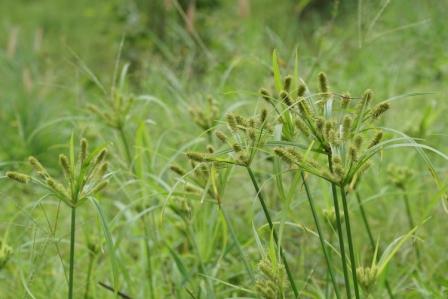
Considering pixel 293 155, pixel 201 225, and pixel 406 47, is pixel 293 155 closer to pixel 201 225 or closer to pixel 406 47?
pixel 201 225

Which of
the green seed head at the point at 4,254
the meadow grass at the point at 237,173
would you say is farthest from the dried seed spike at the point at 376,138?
the green seed head at the point at 4,254

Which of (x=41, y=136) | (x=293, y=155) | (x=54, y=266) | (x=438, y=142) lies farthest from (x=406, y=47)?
(x=293, y=155)

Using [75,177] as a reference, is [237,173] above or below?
above

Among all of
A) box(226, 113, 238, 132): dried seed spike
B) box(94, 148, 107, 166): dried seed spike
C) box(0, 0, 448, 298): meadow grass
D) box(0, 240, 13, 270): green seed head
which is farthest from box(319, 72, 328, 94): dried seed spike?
box(0, 240, 13, 270): green seed head

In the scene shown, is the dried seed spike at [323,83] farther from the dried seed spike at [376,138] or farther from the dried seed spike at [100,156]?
the dried seed spike at [100,156]

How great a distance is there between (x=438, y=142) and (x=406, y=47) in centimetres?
135

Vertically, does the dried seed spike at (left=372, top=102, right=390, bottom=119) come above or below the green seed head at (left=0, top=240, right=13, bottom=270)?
above

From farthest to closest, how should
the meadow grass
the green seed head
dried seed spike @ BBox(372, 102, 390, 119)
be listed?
the green seed head < the meadow grass < dried seed spike @ BBox(372, 102, 390, 119)

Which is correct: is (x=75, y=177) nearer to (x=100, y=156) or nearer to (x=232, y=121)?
(x=100, y=156)

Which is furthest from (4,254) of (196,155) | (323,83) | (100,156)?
(323,83)

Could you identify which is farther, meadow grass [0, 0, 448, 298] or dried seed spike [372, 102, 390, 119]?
meadow grass [0, 0, 448, 298]

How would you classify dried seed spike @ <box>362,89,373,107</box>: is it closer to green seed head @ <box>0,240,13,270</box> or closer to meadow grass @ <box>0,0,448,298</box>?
meadow grass @ <box>0,0,448,298</box>

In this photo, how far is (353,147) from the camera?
916 mm

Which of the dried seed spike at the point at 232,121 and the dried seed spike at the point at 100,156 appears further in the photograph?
the dried seed spike at the point at 100,156
